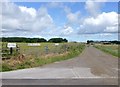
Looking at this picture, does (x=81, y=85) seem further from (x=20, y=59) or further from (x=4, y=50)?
(x=4, y=50)

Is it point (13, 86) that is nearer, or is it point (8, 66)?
point (13, 86)

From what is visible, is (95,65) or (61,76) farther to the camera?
(95,65)

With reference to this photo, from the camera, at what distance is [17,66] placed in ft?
77.9

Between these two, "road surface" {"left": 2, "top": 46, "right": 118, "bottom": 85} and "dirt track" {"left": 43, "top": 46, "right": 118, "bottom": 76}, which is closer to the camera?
"road surface" {"left": 2, "top": 46, "right": 118, "bottom": 85}

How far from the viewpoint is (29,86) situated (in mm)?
13180

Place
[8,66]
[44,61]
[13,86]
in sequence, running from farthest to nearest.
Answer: [44,61], [8,66], [13,86]

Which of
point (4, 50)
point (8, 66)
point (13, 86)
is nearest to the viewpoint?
point (13, 86)

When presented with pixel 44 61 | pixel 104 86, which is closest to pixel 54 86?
pixel 104 86

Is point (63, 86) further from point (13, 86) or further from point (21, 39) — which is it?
point (21, 39)

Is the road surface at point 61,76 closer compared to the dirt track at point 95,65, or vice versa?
the road surface at point 61,76

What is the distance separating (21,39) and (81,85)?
9849 centimetres

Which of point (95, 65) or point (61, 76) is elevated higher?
point (61, 76)

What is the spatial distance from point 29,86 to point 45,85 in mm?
761

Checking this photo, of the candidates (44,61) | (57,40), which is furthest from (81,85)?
(57,40)
